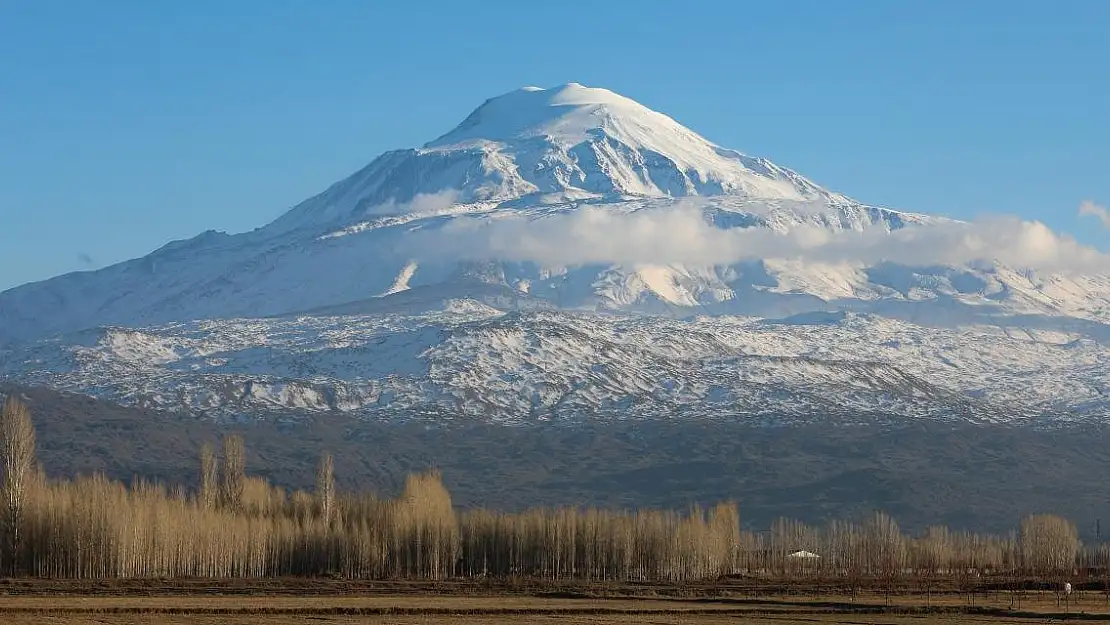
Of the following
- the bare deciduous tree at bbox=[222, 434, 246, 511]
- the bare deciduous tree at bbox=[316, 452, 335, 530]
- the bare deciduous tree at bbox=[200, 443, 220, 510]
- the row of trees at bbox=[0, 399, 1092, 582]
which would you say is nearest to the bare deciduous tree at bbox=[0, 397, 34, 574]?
the row of trees at bbox=[0, 399, 1092, 582]

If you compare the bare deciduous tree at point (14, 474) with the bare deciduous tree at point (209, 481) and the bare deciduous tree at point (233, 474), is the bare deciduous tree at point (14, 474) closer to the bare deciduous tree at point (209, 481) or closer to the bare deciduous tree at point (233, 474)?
the bare deciduous tree at point (209, 481)

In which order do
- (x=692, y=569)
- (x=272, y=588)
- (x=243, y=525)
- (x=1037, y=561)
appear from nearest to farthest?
(x=272, y=588), (x=243, y=525), (x=692, y=569), (x=1037, y=561)

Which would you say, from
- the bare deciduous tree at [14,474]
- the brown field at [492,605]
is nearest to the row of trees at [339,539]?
the bare deciduous tree at [14,474]

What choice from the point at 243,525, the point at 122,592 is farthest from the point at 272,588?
the point at 243,525

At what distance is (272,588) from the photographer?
4946 inches

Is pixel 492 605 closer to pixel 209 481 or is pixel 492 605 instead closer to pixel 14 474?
pixel 14 474

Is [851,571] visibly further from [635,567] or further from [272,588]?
[272,588]

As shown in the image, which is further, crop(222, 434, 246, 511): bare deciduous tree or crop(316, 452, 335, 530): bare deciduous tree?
crop(316, 452, 335, 530): bare deciduous tree

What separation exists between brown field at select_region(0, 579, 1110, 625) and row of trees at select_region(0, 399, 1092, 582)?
12.7 meters

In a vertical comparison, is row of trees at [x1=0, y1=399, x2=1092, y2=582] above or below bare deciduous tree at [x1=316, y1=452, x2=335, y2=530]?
below

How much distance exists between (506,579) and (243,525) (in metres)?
22.3

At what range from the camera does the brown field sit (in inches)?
3565

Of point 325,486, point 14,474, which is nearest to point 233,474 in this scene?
point 325,486

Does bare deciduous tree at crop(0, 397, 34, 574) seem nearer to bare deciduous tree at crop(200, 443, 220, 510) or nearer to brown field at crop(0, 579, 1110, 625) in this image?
brown field at crop(0, 579, 1110, 625)
